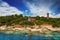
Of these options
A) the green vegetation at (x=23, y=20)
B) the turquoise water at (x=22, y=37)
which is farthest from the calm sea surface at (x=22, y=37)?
the green vegetation at (x=23, y=20)

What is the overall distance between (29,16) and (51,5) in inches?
19.3

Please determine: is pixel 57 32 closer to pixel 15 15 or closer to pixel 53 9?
pixel 53 9

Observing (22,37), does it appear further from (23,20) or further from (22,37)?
(23,20)

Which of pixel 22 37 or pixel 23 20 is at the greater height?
pixel 23 20

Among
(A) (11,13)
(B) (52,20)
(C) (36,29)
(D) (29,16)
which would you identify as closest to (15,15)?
(A) (11,13)

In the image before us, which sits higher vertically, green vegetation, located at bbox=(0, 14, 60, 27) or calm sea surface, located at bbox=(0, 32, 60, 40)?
green vegetation, located at bbox=(0, 14, 60, 27)

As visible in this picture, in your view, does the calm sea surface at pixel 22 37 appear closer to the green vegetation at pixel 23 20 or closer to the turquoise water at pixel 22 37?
the turquoise water at pixel 22 37

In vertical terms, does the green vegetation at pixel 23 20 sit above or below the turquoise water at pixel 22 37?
above

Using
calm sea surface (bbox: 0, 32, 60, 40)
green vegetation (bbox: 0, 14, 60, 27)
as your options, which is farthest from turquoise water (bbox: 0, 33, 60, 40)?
green vegetation (bbox: 0, 14, 60, 27)

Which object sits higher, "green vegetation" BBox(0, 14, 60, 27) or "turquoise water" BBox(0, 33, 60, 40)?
"green vegetation" BBox(0, 14, 60, 27)

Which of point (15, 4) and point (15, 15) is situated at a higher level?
point (15, 4)

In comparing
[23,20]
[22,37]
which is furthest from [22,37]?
[23,20]

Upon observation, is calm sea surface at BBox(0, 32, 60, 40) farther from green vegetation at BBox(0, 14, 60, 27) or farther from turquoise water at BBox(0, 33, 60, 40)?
green vegetation at BBox(0, 14, 60, 27)

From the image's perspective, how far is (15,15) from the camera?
296cm
